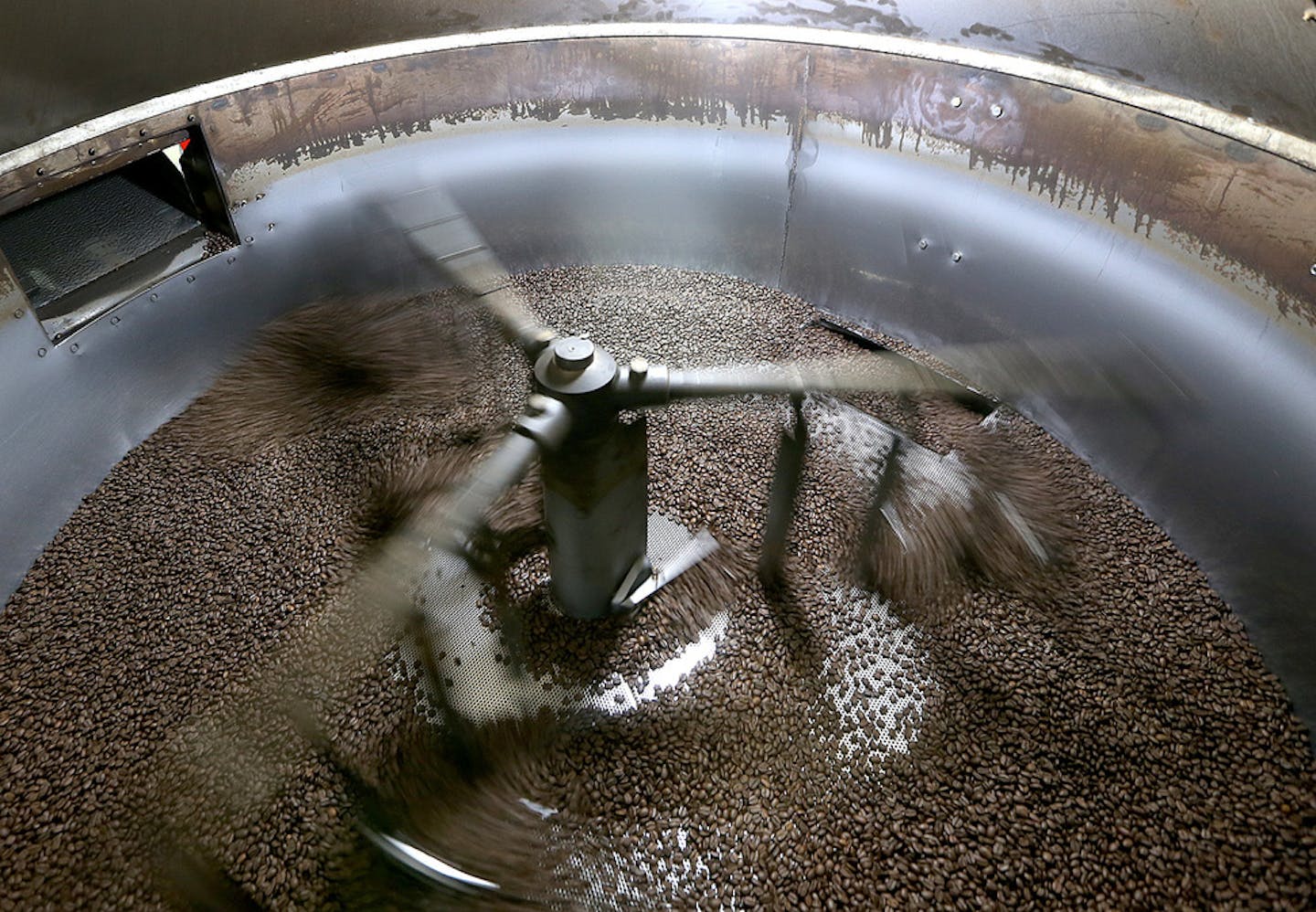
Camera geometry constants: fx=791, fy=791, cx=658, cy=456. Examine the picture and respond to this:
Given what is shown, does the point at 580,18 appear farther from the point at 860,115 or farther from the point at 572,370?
the point at 572,370

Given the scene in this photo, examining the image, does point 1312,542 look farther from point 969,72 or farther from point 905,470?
point 969,72

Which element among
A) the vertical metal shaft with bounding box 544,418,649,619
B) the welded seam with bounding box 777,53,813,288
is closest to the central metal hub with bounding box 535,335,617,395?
the vertical metal shaft with bounding box 544,418,649,619

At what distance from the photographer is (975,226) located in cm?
290

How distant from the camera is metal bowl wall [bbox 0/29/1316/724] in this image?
228cm

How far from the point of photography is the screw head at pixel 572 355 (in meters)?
1.54

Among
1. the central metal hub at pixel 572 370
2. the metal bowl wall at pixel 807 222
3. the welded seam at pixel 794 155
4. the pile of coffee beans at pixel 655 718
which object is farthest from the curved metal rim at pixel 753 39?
the central metal hub at pixel 572 370

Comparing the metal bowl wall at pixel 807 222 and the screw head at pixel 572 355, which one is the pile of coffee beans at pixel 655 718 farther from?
the screw head at pixel 572 355

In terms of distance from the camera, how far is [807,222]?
3180 mm

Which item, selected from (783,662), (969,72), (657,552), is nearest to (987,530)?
(783,662)

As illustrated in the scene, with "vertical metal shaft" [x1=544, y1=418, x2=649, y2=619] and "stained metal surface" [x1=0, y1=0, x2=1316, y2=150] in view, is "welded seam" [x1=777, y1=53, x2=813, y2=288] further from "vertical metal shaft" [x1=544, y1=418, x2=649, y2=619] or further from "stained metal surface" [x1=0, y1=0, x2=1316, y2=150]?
"vertical metal shaft" [x1=544, y1=418, x2=649, y2=619]

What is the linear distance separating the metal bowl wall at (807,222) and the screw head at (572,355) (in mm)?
1812

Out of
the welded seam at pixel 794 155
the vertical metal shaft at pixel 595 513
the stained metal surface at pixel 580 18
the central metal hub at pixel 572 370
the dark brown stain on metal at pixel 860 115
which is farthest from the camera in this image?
the welded seam at pixel 794 155

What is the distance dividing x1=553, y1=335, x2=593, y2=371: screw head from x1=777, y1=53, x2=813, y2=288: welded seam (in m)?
1.90

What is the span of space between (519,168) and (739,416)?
1.43 meters
